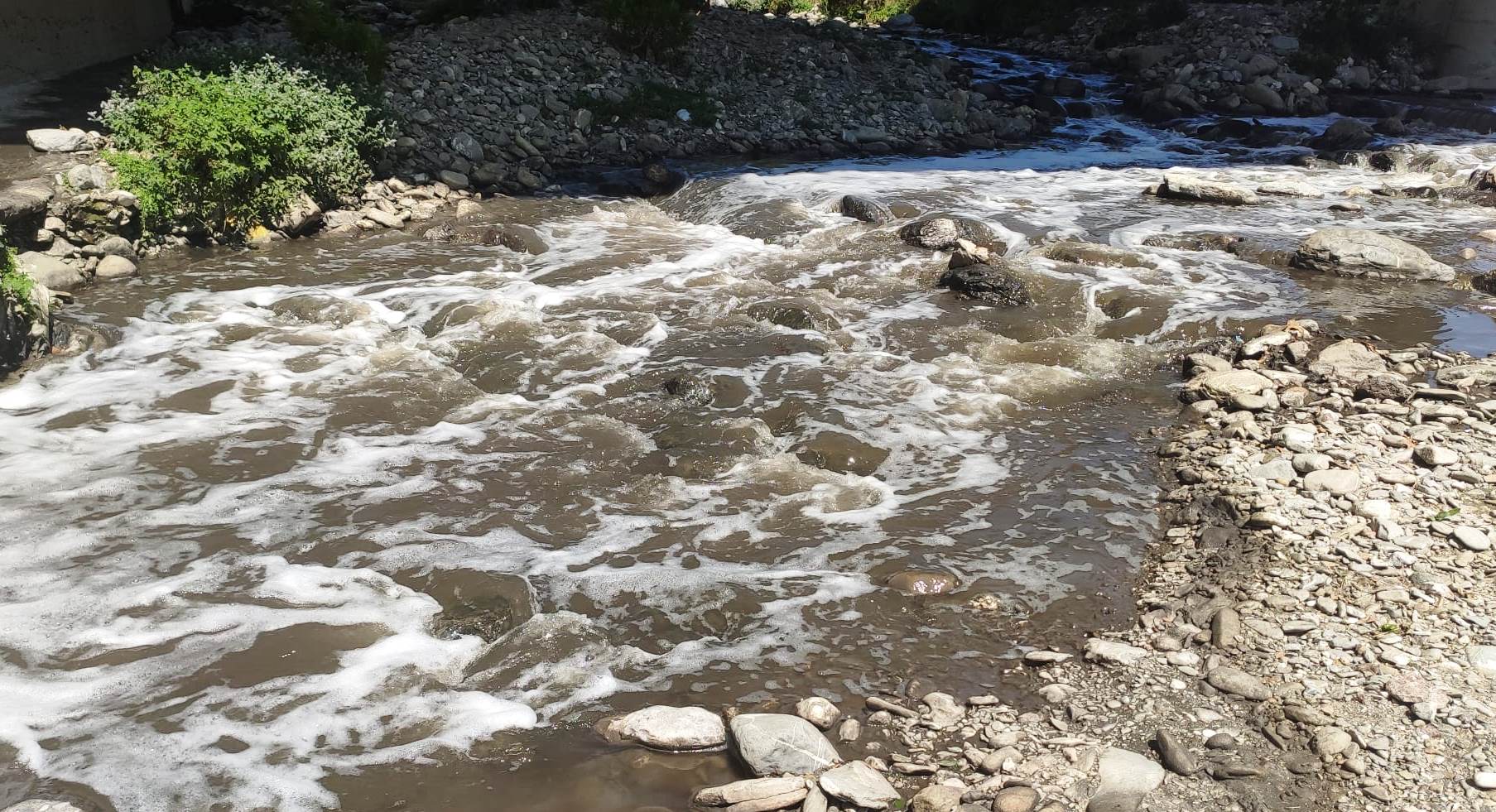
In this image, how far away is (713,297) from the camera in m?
9.76

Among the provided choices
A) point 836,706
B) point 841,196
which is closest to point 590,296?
point 841,196

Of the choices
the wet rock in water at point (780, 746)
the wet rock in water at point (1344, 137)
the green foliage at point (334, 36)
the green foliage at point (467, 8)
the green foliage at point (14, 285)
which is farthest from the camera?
the green foliage at point (467, 8)

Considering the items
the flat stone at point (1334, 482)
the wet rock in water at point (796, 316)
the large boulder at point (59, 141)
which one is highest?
the large boulder at point (59, 141)

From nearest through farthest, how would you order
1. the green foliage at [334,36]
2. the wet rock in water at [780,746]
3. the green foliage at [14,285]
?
the wet rock in water at [780,746]
the green foliage at [14,285]
the green foliage at [334,36]

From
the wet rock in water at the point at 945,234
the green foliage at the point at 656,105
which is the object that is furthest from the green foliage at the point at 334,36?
the wet rock in water at the point at 945,234

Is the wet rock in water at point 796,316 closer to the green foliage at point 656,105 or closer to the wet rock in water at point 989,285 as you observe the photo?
the wet rock in water at point 989,285

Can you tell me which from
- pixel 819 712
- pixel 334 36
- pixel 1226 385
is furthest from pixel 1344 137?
pixel 819 712

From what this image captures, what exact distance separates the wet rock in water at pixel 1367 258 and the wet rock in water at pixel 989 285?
2893mm

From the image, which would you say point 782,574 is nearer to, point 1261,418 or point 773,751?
point 773,751

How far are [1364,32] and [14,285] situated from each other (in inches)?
955

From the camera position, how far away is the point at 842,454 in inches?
256

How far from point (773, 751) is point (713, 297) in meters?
6.34

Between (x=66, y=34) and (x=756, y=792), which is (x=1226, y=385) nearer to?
(x=756, y=792)

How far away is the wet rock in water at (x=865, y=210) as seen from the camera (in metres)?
12.3
